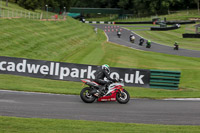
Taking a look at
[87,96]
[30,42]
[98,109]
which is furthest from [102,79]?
[30,42]

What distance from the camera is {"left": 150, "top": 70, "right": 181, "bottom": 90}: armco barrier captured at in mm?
20438

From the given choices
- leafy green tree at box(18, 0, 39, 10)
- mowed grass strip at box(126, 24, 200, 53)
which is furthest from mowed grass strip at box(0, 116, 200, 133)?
leafy green tree at box(18, 0, 39, 10)

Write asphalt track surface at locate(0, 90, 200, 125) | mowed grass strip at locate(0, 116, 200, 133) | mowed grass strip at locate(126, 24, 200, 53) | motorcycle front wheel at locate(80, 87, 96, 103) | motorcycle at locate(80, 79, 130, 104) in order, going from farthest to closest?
mowed grass strip at locate(126, 24, 200, 53) → motorcycle at locate(80, 79, 130, 104) → motorcycle front wheel at locate(80, 87, 96, 103) → asphalt track surface at locate(0, 90, 200, 125) → mowed grass strip at locate(0, 116, 200, 133)

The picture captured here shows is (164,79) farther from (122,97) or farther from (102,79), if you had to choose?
(102,79)

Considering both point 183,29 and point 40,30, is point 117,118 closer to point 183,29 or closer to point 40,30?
point 40,30

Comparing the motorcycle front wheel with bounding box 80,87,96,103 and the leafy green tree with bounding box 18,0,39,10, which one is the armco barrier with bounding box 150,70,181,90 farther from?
the leafy green tree with bounding box 18,0,39,10

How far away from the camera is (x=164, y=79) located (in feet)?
67.8

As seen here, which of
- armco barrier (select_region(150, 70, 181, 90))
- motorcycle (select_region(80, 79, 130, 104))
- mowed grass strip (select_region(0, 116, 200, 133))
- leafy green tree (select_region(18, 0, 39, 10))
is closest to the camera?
mowed grass strip (select_region(0, 116, 200, 133))

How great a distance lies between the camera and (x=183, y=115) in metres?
13.1

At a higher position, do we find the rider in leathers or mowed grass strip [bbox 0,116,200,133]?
the rider in leathers

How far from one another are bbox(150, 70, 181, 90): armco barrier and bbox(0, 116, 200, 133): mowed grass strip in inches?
365

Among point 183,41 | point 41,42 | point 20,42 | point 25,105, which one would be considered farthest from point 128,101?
point 183,41

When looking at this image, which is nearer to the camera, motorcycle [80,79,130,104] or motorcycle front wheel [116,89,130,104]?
motorcycle [80,79,130,104]

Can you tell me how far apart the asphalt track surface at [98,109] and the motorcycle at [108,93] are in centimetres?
25
